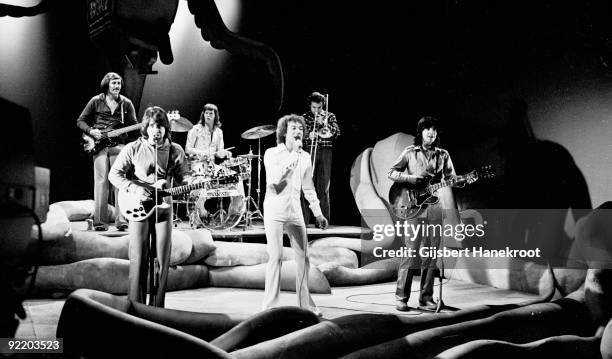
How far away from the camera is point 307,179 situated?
4.58m

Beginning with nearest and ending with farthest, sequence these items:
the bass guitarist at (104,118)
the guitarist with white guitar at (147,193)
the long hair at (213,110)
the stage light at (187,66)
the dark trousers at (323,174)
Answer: the guitarist with white guitar at (147,193) → the bass guitarist at (104,118) → the stage light at (187,66) → the long hair at (213,110) → the dark trousers at (323,174)

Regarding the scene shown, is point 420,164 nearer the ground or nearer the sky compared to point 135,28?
nearer the ground

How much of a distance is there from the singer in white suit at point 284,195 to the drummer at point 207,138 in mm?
2609

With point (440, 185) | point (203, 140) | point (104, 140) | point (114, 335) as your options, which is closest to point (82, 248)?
point (104, 140)

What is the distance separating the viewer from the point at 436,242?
5.19 metres

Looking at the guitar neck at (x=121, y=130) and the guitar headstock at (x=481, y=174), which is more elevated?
the guitar neck at (x=121, y=130)

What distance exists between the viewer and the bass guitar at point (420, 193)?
5.19 metres

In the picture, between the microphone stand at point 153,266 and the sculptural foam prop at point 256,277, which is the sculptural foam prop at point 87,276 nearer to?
the microphone stand at point 153,266

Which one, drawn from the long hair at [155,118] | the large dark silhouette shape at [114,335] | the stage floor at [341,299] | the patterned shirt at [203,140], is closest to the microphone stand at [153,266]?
the long hair at [155,118]

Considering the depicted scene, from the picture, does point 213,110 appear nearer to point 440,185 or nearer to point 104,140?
point 104,140

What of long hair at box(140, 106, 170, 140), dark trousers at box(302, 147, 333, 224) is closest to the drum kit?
dark trousers at box(302, 147, 333, 224)

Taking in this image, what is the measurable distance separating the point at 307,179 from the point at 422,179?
4.01 feet

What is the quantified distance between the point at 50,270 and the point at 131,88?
66.5 inches

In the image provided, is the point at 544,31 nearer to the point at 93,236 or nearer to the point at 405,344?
the point at 405,344
